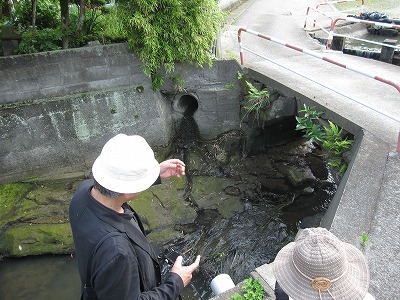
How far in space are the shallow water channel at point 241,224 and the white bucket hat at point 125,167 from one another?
3.48 m

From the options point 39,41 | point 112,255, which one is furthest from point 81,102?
point 112,255

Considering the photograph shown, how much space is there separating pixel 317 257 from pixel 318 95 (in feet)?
14.3

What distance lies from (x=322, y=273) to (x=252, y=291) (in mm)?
1284

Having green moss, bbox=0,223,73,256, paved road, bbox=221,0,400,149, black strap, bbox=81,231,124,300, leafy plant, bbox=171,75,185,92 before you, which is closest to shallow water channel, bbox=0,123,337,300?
green moss, bbox=0,223,73,256

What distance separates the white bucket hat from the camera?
2.03 m

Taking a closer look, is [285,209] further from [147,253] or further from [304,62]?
[147,253]

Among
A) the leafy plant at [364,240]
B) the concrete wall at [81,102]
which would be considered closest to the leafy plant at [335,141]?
the leafy plant at [364,240]

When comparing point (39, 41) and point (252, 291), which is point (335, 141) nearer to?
point (252, 291)

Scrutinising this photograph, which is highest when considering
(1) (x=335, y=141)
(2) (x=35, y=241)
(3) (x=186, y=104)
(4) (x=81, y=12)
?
(4) (x=81, y=12)

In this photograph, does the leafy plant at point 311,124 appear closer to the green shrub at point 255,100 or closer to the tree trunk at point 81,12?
the green shrub at point 255,100

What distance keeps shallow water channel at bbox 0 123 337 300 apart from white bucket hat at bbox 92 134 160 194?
137 inches

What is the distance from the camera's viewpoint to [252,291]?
2.98 metres

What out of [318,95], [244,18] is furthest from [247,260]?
[244,18]

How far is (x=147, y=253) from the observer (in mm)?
2219
